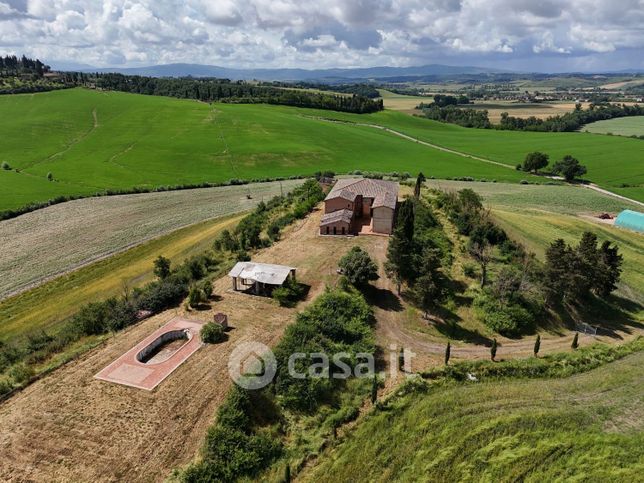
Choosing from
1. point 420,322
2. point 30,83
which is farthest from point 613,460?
point 30,83

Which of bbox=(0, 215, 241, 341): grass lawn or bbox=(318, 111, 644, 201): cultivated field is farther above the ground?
bbox=(318, 111, 644, 201): cultivated field

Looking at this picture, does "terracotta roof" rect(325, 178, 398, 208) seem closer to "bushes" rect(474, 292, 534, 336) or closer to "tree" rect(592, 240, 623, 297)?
"bushes" rect(474, 292, 534, 336)

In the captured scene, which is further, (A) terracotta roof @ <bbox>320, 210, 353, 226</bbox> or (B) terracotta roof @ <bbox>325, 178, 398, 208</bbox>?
(B) terracotta roof @ <bbox>325, 178, 398, 208</bbox>

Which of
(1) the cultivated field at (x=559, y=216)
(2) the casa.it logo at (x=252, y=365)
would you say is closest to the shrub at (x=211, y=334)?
(2) the casa.it logo at (x=252, y=365)

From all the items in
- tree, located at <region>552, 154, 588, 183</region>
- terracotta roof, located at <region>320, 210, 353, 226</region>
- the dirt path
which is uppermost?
tree, located at <region>552, 154, 588, 183</region>

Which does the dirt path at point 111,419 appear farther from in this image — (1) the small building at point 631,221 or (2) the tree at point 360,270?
(1) the small building at point 631,221

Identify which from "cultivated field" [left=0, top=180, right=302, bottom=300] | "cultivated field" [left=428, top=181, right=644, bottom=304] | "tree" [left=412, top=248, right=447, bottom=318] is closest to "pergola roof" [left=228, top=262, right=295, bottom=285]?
"tree" [left=412, top=248, right=447, bottom=318]
